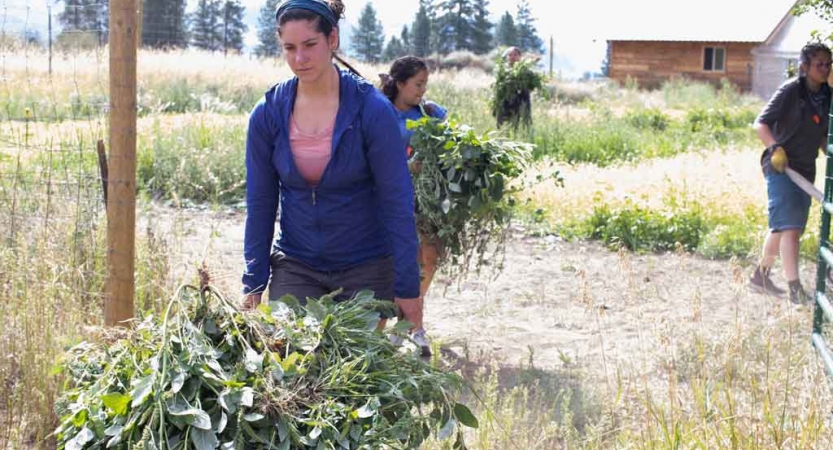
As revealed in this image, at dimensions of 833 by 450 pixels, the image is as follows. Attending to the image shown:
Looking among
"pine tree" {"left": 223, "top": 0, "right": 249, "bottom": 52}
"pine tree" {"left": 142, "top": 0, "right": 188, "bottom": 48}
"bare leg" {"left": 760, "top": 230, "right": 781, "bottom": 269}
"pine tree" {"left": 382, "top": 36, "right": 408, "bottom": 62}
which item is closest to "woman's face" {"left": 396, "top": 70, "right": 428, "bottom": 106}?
"bare leg" {"left": 760, "top": 230, "right": 781, "bottom": 269}

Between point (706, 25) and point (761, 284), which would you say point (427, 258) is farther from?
point (706, 25)

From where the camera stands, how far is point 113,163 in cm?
416

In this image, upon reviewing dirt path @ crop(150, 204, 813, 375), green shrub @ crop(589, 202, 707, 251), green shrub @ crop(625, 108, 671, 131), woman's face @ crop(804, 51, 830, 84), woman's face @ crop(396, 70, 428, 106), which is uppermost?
woman's face @ crop(804, 51, 830, 84)

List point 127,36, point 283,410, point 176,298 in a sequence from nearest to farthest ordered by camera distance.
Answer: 1. point 283,410
2. point 176,298
3. point 127,36

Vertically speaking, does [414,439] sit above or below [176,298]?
below

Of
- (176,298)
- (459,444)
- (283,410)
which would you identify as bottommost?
(459,444)

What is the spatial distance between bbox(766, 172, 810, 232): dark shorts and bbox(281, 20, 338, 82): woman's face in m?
4.71

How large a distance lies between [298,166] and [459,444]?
125 centimetres

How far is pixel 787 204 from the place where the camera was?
23.6 feet

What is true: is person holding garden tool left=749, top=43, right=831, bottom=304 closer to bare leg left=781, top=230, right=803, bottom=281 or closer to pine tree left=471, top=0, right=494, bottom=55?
bare leg left=781, top=230, right=803, bottom=281

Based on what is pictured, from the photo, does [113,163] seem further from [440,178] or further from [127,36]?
[440,178]

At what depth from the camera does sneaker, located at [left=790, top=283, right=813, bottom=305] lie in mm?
7180

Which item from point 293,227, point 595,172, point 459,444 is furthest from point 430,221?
point 595,172

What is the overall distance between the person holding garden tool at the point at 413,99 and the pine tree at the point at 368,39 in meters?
17.4
